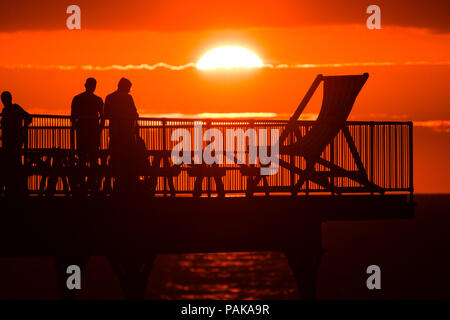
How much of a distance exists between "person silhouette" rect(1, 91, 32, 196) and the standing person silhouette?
1.73 m

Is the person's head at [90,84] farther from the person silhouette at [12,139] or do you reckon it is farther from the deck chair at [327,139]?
the deck chair at [327,139]

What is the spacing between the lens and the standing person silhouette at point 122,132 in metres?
21.2

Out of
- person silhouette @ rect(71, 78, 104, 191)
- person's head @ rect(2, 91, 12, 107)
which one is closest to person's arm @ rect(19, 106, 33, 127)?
person's head @ rect(2, 91, 12, 107)

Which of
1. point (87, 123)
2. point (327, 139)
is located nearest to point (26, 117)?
point (87, 123)

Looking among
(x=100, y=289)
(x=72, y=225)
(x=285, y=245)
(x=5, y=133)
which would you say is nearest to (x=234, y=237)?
(x=285, y=245)

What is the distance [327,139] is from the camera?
21.8 meters

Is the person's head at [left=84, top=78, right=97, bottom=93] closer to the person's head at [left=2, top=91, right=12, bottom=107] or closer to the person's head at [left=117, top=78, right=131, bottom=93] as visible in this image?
the person's head at [left=117, top=78, right=131, bottom=93]

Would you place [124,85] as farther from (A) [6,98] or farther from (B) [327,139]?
(B) [327,139]

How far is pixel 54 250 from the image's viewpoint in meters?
21.8

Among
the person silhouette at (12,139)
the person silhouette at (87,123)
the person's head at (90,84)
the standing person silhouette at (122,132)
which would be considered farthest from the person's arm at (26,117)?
the standing person silhouette at (122,132)

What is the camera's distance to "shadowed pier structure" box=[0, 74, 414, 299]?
21.1 meters

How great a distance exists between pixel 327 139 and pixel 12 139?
621cm

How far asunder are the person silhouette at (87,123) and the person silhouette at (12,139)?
105 centimetres
